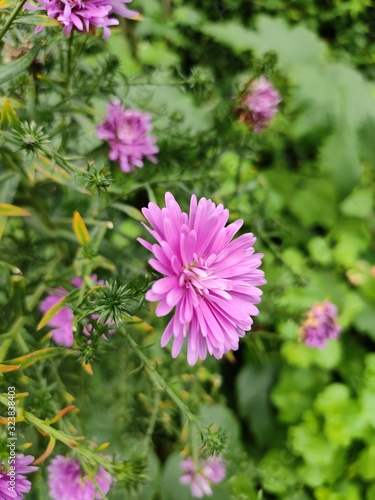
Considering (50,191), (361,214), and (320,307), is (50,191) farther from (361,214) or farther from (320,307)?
(361,214)

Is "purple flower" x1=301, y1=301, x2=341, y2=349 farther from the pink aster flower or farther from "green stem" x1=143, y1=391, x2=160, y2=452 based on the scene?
the pink aster flower

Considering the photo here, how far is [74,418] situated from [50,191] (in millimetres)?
247

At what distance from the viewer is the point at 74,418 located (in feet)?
1.85

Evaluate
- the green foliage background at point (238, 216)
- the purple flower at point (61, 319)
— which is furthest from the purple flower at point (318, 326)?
the purple flower at point (61, 319)

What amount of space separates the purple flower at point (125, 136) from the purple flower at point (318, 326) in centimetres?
34

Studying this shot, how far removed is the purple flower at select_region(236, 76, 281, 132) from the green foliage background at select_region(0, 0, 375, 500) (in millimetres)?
23

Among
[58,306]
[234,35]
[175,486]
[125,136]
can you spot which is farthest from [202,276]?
[234,35]

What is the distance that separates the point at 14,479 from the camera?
15.5 inches

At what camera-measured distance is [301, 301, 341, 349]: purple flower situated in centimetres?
75

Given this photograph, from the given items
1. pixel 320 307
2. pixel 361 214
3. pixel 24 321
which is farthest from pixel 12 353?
pixel 361 214

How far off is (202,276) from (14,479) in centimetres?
A: 20

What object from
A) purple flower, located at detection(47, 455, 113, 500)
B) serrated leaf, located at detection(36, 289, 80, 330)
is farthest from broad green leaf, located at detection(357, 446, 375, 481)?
serrated leaf, located at detection(36, 289, 80, 330)

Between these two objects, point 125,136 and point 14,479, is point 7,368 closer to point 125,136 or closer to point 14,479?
point 14,479

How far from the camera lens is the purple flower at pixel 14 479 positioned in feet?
1.27
